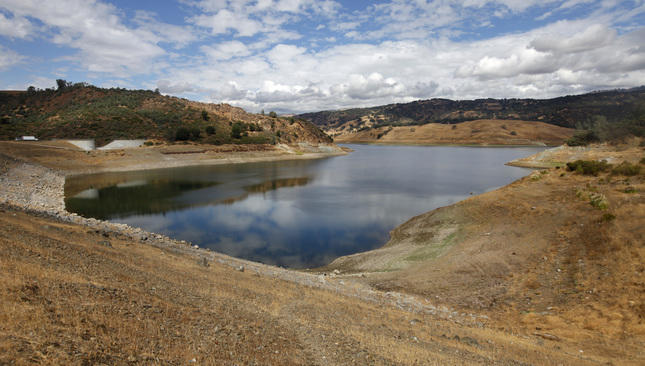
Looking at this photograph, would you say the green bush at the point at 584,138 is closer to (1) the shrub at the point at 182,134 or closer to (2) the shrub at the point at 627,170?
(2) the shrub at the point at 627,170

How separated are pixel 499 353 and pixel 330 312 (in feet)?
11.4

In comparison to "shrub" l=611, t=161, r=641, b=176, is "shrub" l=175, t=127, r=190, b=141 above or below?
above

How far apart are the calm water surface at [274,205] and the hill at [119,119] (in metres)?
21.0

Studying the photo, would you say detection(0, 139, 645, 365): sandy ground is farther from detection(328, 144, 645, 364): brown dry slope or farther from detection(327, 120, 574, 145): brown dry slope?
detection(327, 120, 574, 145): brown dry slope

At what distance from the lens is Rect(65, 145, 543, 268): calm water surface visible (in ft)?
56.4

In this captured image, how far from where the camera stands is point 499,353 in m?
6.35

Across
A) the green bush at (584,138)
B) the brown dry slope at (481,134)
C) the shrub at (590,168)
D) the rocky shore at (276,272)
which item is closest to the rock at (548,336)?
the rocky shore at (276,272)

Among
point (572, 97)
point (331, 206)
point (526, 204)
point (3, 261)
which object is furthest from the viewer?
point (572, 97)

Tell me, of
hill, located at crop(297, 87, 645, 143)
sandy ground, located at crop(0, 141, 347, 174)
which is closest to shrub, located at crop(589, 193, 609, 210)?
sandy ground, located at crop(0, 141, 347, 174)

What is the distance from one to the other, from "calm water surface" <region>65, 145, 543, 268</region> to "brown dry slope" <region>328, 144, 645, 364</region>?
2.76 metres

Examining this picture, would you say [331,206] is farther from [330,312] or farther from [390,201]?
[330,312]

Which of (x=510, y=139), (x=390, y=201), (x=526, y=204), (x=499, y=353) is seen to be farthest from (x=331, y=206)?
(x=510, y=139)

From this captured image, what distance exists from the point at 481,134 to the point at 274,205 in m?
109

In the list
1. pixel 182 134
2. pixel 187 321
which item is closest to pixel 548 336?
pixel 187 321
